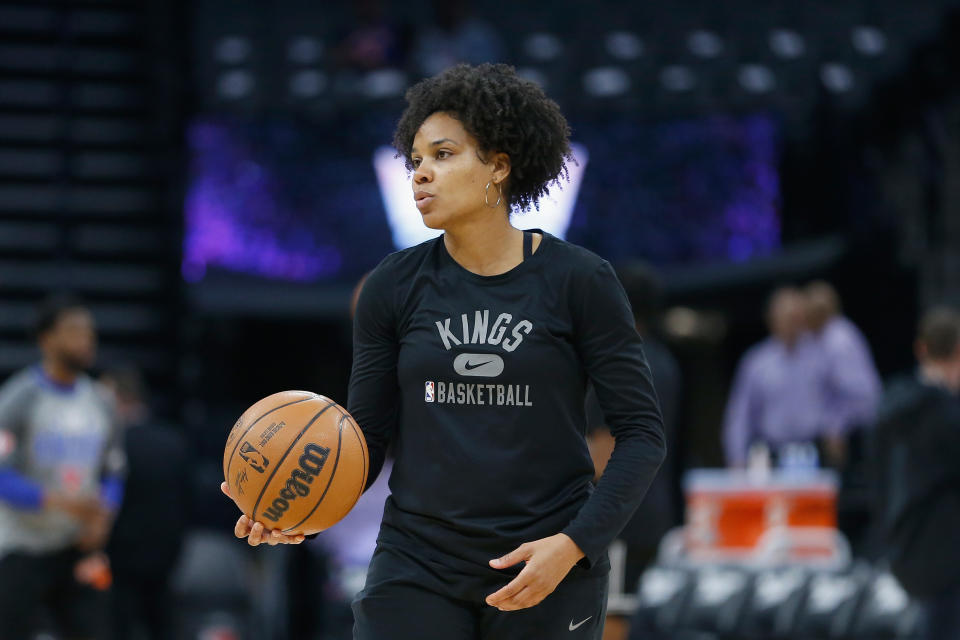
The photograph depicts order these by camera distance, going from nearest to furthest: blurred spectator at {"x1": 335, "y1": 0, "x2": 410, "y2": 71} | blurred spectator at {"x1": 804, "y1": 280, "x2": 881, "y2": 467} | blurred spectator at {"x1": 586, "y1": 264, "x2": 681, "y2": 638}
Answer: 1. blurred spectator at {"x1": 586, "y1": 264, "x2": 681, "y2": 638}
2. blurred spectator at {"x1": 804, "y1": 280, "x2": 881, "y2": 467}
3. blurred spectator at {"x1": 335, "y1": 0, "x2": 410, "y2": 71}

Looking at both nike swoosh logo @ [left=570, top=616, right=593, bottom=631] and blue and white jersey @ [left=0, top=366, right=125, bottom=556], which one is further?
blue and white jersey @ [left=0, top=366, right=125, bottom=556]

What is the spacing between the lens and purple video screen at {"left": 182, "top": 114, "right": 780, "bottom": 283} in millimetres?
12031

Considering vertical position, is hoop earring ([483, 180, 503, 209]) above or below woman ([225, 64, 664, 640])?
above

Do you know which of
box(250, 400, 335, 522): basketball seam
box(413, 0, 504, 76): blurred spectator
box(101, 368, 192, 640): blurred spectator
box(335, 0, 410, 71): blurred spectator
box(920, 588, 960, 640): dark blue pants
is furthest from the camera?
box(335, 0, 410, 71): blurred spectator

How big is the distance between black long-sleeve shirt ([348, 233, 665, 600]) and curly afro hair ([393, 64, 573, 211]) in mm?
210

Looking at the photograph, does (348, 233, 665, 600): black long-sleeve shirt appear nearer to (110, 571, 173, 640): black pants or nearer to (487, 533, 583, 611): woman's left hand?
(487, 533, 583, 611): woman's left hand

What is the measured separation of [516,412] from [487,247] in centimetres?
36

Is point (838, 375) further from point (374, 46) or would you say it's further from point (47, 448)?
point (374, 46)

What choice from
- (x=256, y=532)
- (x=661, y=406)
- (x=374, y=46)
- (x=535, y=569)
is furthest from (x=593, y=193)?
(x=535, y=569)

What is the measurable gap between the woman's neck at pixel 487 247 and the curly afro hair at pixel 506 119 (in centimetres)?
11

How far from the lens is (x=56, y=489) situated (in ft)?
21.1

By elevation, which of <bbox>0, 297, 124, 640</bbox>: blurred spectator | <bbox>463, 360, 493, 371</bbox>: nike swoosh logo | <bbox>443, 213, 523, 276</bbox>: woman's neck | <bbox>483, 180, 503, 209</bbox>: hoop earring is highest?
<bbox>483, 180, 503, 209</bbox>: hoop earring

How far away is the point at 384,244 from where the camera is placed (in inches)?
474

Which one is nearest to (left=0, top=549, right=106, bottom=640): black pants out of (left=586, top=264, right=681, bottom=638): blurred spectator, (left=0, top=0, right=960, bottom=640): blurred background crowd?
(left=586, top=264, right=681, bottom=638): blurred spectator
